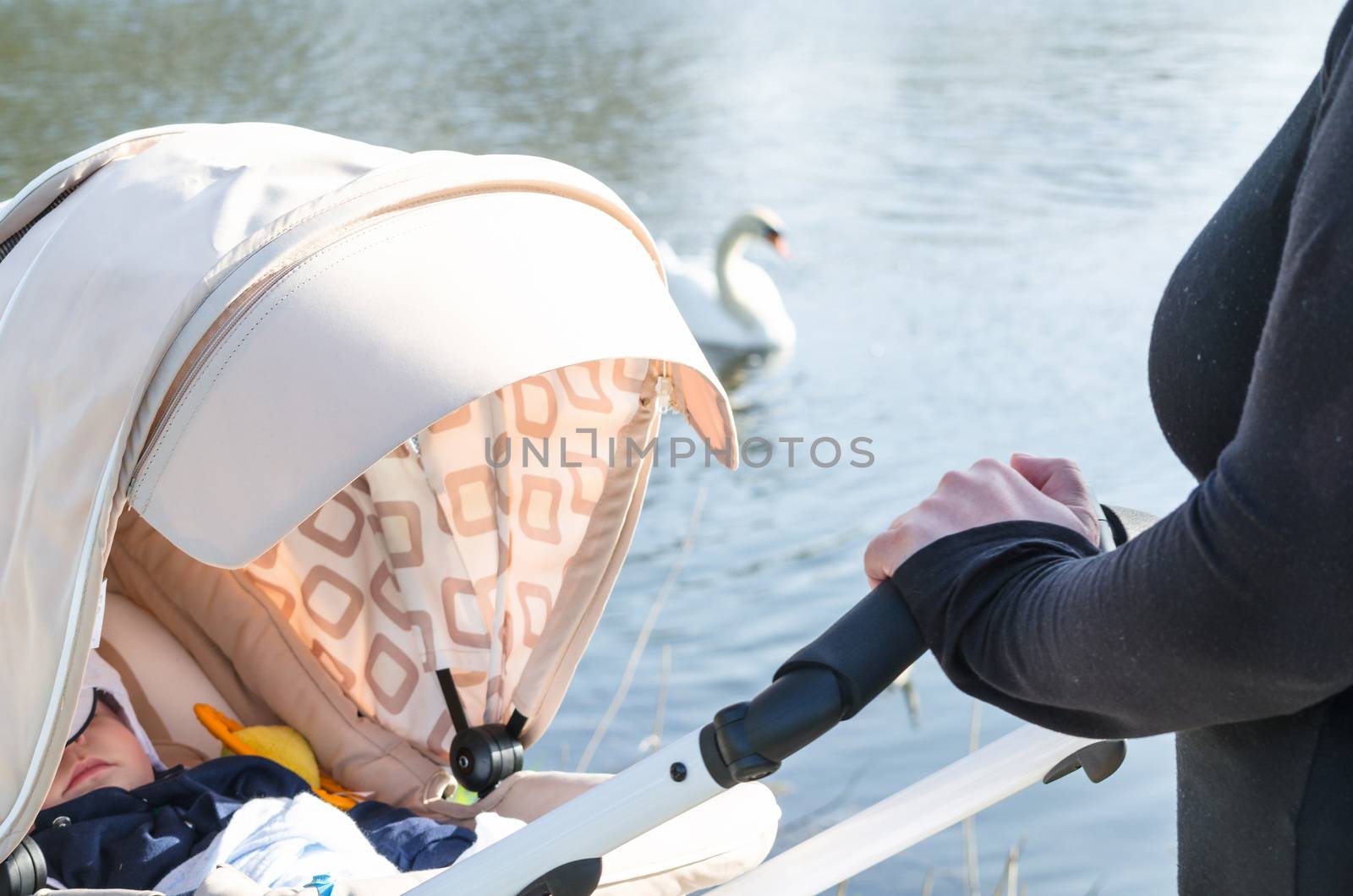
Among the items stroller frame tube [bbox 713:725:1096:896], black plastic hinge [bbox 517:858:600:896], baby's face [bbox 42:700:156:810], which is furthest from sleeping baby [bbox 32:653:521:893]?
stroller frame tube [bbox 713:725:1096:896]

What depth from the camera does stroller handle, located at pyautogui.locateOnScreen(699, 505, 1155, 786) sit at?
0.97 meters

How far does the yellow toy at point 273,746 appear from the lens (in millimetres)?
2031

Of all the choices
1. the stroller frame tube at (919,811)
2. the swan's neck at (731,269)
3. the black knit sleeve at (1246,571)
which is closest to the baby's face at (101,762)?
the stroller frame tube at (919,811)

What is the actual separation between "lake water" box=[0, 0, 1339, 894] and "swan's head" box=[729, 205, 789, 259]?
16.1 inches

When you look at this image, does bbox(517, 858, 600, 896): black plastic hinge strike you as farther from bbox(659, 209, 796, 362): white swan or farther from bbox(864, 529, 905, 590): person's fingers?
bbox(659, 209, 796, 362): white swan

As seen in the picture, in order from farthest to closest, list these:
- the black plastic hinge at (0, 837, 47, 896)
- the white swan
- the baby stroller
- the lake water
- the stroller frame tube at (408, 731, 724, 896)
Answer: the white swan < the lake water < the black plastic hinge at (0, 837, 47, 896) < the baby stroller < the stroller frame tube at (408, 731, 724, 896)

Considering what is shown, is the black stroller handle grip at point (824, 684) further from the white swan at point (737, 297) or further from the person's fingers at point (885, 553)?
the white swan at point (737, 297)

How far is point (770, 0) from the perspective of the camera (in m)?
16.7

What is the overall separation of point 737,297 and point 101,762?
550 centimetres

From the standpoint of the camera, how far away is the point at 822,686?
38.9 inches

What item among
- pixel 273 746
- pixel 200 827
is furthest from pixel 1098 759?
Answer: pixel 273 746

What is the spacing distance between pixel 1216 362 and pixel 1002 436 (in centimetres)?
470

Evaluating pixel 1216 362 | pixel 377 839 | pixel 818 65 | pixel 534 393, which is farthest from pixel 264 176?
pixel 818 65

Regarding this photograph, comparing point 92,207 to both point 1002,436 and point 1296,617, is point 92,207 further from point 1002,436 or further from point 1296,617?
point 1002,436
